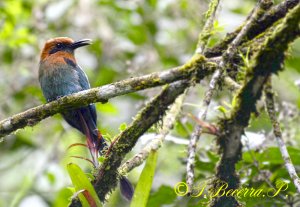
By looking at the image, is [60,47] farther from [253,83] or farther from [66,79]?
[253,83]

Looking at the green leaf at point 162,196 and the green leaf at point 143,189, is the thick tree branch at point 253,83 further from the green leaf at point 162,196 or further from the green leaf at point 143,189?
the green leaf at point 162,196

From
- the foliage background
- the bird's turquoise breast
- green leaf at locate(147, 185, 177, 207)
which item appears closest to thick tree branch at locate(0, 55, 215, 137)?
green leaf at locate(147, 185, 177, 207)

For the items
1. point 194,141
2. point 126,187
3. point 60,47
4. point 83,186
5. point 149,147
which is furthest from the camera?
point 60,47

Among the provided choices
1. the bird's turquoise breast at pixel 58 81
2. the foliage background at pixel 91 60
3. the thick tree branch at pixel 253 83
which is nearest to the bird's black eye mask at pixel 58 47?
the bird's turquoise breast at pixel 58 81

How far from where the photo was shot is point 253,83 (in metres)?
2.54

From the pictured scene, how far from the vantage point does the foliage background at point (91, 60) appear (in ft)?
18.8

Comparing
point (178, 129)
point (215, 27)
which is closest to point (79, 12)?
Result: point (178, 129)

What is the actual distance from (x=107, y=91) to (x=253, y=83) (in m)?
0.90

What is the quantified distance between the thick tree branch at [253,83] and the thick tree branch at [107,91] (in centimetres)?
33

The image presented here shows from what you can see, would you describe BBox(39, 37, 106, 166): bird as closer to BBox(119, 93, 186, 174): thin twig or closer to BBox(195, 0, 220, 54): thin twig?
BBox(119, 93, 186, 174): thin twig

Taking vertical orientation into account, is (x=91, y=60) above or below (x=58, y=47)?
above

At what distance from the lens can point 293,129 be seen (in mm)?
4328

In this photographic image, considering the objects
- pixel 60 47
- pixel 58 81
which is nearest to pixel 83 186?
pixel 58 81

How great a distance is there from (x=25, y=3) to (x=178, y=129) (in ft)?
11.9
